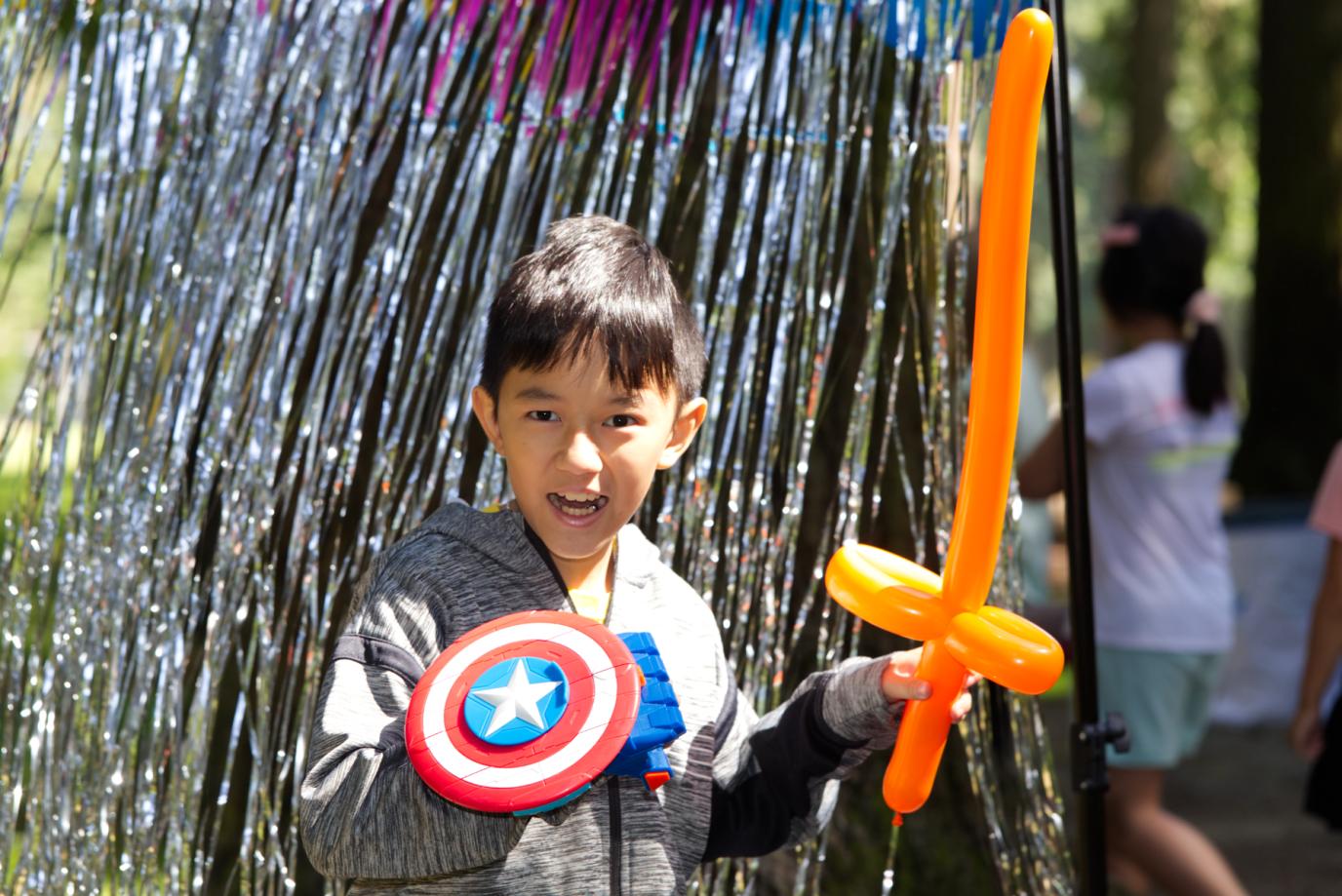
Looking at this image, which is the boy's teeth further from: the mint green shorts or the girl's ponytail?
the girl's ponytail

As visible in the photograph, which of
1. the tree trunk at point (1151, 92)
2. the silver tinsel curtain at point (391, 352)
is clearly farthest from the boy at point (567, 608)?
the tree trunk at point (1151, 92)

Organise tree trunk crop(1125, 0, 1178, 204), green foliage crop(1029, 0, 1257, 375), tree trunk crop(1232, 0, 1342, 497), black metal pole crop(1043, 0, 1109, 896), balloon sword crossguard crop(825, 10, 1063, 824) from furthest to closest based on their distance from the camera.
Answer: green foliage crop(1029, 0, 1257, 375) < tree trunk crop(1125, 0, 1178, 204) < tree trunk crop(1232, 0, 1342, 497) < black metal pole crop(1043, 0, 1109, 896) < balloon sword crossguard crop(825, 10, 1063, 824)

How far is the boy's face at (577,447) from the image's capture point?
134cm

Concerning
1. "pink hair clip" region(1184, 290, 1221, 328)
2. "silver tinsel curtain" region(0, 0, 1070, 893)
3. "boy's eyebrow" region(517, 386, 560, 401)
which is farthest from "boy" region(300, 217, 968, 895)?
"pink hair clip" region(1184, 290, 1221, 328)

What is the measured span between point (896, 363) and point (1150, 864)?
155 cm

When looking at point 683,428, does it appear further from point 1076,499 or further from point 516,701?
point 1076,499

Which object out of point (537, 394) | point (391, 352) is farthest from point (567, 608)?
point (391, 352)

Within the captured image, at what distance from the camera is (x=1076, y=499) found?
1729 millimetres

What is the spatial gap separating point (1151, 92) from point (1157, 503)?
885 cm

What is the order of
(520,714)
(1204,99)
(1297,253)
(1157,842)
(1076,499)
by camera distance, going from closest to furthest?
(520,714)
(1076,499)
(1157,842)
(1297,253)
(1204,99)

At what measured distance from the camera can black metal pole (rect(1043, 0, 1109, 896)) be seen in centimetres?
173

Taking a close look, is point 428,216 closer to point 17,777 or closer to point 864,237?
point 864,237

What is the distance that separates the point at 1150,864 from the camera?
2.92m

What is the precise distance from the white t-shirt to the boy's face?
6.23 feet
